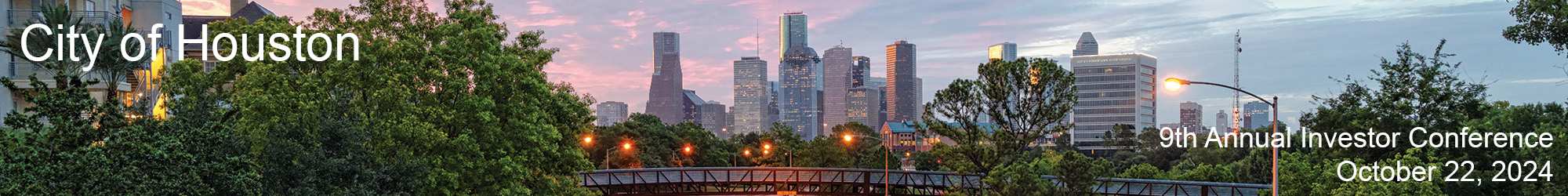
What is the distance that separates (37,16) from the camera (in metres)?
33.8

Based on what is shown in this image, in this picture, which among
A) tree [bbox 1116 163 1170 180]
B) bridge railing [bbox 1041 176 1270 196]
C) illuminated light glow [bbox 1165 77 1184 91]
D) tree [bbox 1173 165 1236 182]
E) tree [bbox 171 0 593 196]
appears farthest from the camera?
tree [bbox 1116 163 1170 180]

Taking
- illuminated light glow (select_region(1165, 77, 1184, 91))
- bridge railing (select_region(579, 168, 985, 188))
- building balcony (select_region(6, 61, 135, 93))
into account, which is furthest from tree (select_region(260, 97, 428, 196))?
bridge railing (select_region(579, 168, 985, 188))

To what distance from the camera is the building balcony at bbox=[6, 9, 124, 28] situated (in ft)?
111

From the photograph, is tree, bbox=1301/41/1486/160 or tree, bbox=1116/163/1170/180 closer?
tree, bbox=1301/41/1486/160

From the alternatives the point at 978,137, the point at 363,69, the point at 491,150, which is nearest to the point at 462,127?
the point at 491,150

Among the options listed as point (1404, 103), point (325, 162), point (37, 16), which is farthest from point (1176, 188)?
point (37, 16)

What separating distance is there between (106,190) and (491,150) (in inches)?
527

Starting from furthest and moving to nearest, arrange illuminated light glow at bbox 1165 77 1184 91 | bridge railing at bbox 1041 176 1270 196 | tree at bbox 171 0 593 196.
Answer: bridge railing at bbox 1041 176 1270 196 → tree at bbox 171 0 593 196 → illuminated light glow at bbox 1165 77 1184 91

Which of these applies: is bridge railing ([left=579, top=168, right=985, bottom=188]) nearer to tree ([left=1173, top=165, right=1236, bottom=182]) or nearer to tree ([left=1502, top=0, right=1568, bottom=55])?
tree ([left=1173, top=165, right=1236, bottom=182])

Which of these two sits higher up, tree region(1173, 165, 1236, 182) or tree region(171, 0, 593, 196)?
tree region(171, 0, 593, 196)

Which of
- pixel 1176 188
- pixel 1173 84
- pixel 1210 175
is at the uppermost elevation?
pixel 1173 84

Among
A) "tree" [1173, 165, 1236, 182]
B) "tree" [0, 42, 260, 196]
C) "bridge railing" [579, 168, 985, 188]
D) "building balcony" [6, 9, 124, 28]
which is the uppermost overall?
"building balcony" [6, 9, 124, 28]

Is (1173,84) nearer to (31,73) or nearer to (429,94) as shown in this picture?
(429,94)

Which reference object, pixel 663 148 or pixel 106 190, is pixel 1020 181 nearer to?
pixel 106 190
